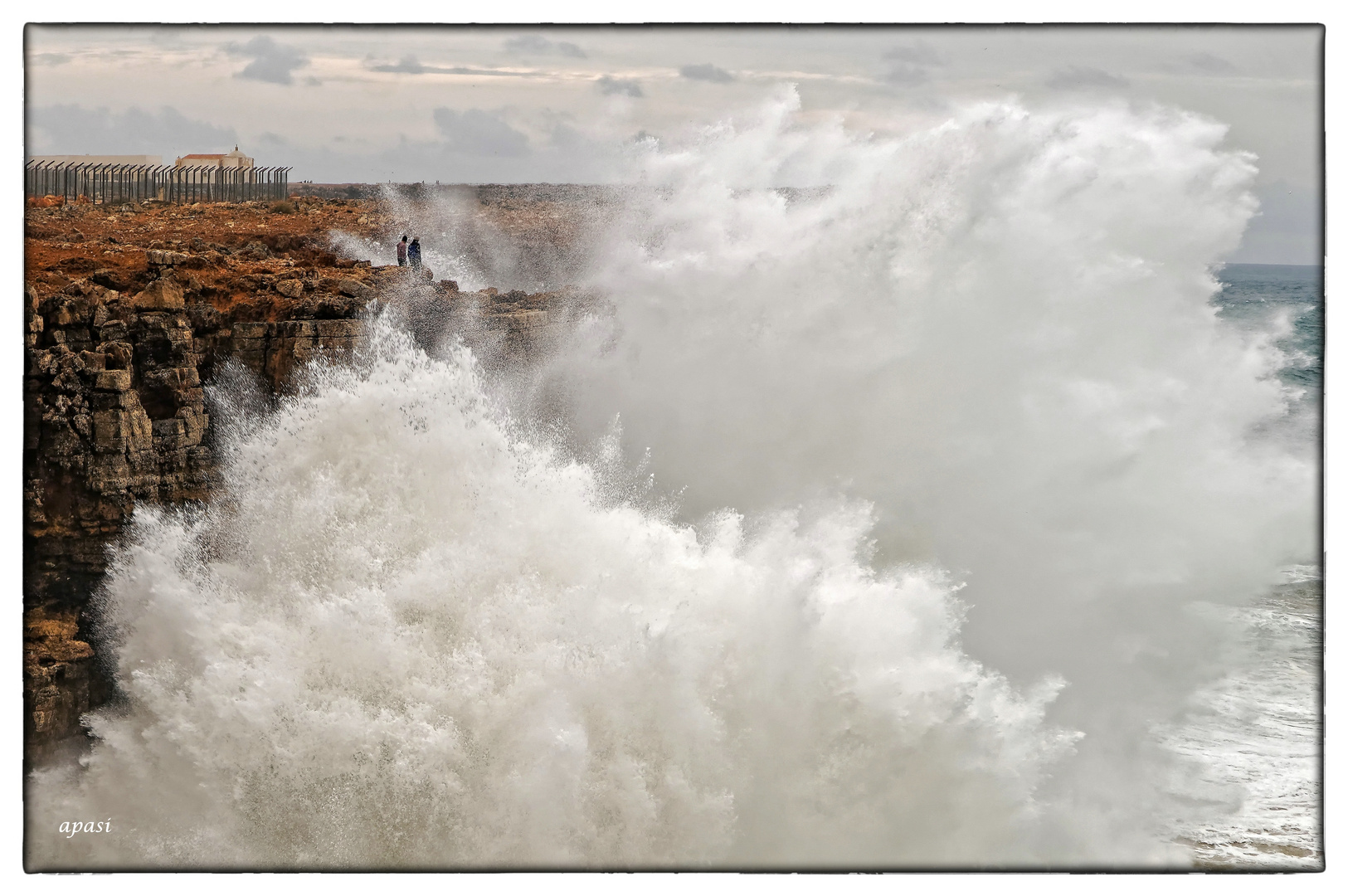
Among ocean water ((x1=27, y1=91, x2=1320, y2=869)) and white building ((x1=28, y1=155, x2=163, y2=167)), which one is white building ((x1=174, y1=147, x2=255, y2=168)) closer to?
white building ((x1=28, y1=155, x2=163, y2=167))

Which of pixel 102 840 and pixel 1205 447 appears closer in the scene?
pixel 102 840

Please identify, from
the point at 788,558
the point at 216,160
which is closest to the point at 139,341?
the point at 216,160

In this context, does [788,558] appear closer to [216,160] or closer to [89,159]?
[216,160]

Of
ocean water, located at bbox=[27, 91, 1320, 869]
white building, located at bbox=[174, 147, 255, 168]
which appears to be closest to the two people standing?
ocean water, located at bbox=[27, 91, 1320, 869]

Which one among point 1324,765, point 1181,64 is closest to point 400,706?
point 1324,765

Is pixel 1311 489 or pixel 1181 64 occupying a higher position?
pixel 1181 64

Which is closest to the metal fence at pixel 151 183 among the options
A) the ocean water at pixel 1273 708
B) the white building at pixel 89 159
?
the white building at pixel 89 159

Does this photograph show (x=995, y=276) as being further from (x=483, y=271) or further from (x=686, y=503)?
(x=483, y=271)
